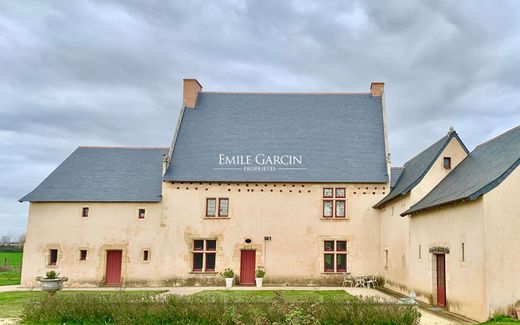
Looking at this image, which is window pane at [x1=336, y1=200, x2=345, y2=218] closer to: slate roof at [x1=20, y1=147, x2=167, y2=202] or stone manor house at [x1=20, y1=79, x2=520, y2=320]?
stone manor house at [x1=20, y1=79, x2=520, y2=320]

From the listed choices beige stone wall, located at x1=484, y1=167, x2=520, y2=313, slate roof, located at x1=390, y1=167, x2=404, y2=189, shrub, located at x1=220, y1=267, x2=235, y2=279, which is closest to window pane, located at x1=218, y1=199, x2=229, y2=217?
shrub, located at x1=220, y1=267, x2=235, y2=279

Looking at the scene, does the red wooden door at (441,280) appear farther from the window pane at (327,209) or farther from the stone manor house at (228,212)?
the window pane at (327,209)

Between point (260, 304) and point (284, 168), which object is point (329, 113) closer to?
point (284, 168)

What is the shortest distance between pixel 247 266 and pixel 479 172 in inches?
491

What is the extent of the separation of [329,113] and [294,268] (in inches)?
357

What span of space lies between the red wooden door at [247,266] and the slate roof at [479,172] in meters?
8.92

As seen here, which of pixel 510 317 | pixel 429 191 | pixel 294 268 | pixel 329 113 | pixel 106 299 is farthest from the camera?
pixel 329 113

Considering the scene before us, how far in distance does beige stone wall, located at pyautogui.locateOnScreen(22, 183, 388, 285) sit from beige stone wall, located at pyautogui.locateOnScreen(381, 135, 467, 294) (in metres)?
1.76

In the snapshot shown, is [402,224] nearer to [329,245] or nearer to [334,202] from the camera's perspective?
[334,202]

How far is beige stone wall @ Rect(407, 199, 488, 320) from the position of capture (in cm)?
1198

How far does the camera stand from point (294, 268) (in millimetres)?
22969

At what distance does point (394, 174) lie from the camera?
80.9 ft

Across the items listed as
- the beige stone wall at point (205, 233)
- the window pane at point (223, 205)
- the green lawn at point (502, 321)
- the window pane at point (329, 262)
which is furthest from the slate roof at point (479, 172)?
the window pane at point (223, 205)

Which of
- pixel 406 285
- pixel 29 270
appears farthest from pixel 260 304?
pixel 29 270
